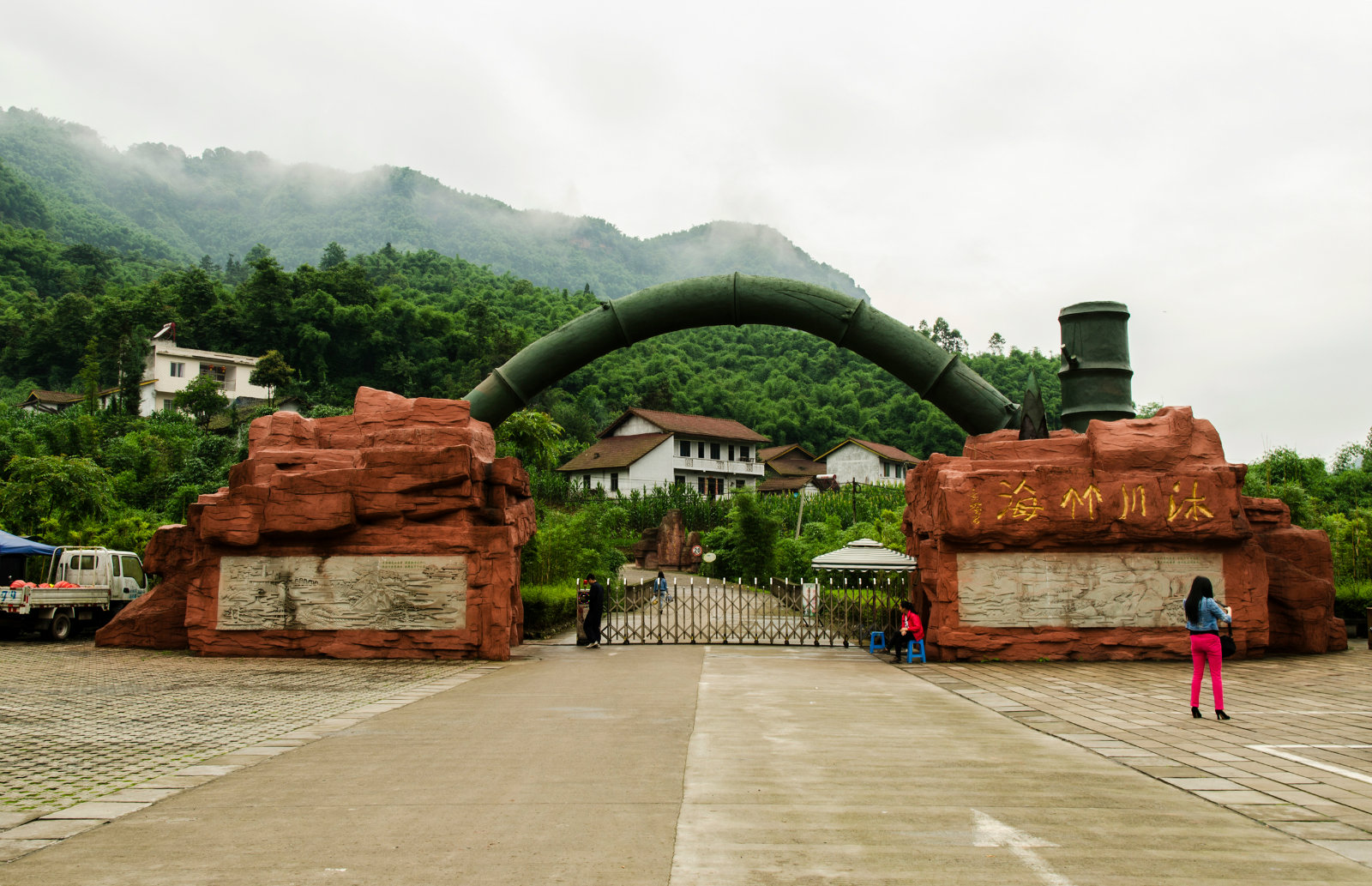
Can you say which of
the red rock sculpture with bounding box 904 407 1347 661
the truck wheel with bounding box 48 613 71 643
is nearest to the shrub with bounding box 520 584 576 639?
the red rock sculpture with bounding box 904 407 1347 661

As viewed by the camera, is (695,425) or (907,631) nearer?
(907,631)

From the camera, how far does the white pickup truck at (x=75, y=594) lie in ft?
54.2

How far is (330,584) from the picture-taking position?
1380 cm

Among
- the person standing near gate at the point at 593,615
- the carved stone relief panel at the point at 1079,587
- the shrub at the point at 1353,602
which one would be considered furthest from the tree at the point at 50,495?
the shrub at the point at 1353,602

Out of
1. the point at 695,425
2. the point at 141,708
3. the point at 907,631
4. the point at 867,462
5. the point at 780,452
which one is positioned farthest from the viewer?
the point at 780,452

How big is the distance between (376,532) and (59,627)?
319 inches

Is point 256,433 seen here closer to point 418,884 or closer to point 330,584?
point 330,584

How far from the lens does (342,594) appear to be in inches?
543

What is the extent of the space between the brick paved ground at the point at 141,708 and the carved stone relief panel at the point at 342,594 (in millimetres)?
626

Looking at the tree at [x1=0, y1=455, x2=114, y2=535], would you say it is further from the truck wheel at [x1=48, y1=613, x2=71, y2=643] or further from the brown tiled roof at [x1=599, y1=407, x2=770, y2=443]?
the brown tiled roof at [x1=599, y1=407, x2=770, y2=443]

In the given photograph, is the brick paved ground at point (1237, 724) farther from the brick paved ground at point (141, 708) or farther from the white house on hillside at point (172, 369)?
the white house on hillside at point (172, 369)

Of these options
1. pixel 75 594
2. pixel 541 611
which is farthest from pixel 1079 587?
pixel 75 594

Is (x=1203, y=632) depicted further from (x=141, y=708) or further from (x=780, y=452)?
(x=780, y=452)

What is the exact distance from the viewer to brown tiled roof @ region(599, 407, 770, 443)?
5934 centimetres
